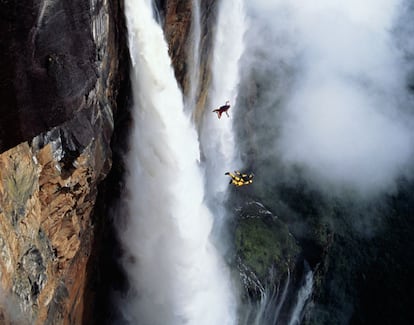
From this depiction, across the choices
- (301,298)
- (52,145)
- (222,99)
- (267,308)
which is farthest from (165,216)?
(301,298)

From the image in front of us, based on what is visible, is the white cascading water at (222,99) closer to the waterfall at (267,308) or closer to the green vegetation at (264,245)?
the green vegetation at (264,245)

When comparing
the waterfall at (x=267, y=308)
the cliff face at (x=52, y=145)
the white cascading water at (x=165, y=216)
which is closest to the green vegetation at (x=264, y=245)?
the waterfall at (x=267, y=308)

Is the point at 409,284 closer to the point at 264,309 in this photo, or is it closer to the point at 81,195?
the point at 264,309

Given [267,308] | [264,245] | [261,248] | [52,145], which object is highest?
[264,245]

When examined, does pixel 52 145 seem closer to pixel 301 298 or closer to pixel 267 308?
pixel 267 308

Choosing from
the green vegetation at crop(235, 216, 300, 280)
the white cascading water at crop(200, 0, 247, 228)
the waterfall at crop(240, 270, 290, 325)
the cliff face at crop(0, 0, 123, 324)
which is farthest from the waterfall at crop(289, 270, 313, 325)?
the cliff face at crop(0, 0, 123, 324)

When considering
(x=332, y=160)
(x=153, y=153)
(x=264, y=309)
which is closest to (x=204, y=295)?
(x=264, y=309)
